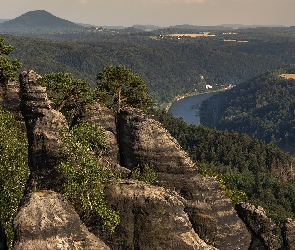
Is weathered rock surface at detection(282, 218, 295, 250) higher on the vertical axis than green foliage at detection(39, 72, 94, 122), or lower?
lower

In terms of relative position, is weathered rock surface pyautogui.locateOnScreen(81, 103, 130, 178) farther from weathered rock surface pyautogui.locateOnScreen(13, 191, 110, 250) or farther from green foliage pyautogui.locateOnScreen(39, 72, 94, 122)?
weathered rock surface pyautogui.locateOnScreen(13, 191, 110, 250)

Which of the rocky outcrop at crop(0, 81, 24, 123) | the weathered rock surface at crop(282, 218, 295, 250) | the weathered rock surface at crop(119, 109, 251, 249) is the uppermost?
the rocky outcrop at crop(0, 81, 24, 123)

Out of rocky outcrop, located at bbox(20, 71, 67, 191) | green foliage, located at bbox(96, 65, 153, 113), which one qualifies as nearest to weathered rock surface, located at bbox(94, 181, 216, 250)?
rocky outcrop, located at bbox(20, 71, 67, 191)

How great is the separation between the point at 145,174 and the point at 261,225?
13.3m

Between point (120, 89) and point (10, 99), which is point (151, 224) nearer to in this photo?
point (120, 89)

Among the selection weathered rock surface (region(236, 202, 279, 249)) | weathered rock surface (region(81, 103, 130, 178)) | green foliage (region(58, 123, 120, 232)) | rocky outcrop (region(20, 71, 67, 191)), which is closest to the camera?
green foliage (region(58, 123, 120, 232))

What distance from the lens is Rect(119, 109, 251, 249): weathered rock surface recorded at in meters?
35.8

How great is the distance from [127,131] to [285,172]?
161406 mm

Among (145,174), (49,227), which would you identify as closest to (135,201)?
(49,227)

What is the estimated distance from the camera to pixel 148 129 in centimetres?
4062

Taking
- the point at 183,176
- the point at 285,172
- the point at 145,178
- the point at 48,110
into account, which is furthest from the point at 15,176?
the point at 285,172

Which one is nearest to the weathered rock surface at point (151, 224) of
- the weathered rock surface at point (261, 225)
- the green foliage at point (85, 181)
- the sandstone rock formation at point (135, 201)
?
the sandstone rock formation at point (135, 201)

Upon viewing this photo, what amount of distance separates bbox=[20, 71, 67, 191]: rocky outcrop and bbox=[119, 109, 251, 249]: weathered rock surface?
29.9 ft

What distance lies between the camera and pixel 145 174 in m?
38.2
